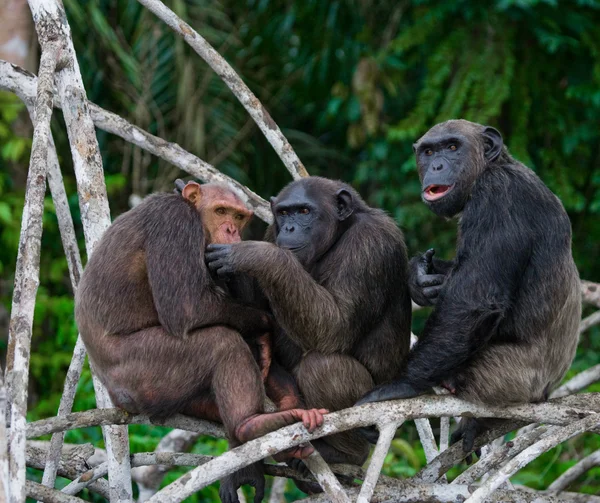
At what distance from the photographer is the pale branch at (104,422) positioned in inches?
175

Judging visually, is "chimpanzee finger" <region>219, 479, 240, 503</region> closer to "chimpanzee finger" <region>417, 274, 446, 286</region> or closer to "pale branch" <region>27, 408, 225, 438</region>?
"pale branch" <region>27, 408, 225, 438</region>

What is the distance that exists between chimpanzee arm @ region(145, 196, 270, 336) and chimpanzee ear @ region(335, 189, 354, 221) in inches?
30.3

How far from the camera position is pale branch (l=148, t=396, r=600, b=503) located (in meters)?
4.16

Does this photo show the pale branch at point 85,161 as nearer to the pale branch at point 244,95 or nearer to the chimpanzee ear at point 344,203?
the pale branch at point 244,95

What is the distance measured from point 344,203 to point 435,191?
0.52m

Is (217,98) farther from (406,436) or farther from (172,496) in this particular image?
(172,496)

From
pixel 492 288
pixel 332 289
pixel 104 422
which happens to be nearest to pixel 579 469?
pixel 492 288

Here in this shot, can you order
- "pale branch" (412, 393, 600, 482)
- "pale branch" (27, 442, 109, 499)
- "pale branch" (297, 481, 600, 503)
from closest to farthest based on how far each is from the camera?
"pale branch" (297, 481, 600, 503), "pale branch" (412, 393, 600, 482), "pale branch" (27, 442, 109, 499)

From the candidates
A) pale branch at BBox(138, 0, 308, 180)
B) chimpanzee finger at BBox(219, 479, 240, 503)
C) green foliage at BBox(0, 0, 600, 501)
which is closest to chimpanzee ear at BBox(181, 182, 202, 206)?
pale branch at BBox(138, 0, 308, 180)

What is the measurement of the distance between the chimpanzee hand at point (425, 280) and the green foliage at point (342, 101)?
3.86m

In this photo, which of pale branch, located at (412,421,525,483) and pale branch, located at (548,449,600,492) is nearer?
pale branch, located at (412,421,525,483)

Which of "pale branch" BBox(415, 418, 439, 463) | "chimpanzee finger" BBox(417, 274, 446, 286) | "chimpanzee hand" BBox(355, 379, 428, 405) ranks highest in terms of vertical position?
"chimpanzee finger" BBox(417, 274, 446, 286)

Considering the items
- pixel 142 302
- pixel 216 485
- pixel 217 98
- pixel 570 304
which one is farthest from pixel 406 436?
pixel 142 302

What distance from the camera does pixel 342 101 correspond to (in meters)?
11.3
